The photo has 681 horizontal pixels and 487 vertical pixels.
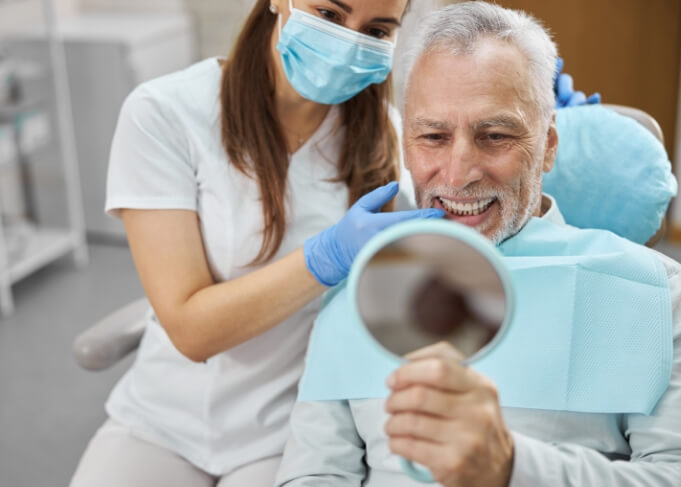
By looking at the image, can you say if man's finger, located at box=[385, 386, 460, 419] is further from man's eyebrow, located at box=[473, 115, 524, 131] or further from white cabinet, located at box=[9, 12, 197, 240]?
white cabinet, located at box=[9, 12, 197, 240]

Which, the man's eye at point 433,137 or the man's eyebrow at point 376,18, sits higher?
the man's eyebrow at point 376,18

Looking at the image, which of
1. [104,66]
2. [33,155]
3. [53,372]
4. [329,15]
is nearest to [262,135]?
[329,15]

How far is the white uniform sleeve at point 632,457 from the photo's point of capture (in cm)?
86

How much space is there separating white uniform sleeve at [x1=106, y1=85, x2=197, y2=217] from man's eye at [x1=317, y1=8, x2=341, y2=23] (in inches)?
12.2

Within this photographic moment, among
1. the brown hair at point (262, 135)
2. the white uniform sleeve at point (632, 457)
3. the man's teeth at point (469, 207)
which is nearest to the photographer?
the white uniform sleeve at point (632, 457)

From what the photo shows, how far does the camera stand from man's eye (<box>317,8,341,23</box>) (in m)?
1.32

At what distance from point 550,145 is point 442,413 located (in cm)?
62

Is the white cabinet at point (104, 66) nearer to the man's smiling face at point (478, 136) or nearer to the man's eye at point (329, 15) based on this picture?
the man's eye at point (329, 15)

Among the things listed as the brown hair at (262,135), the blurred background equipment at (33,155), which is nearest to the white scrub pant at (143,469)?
the brown hair at (262,135)

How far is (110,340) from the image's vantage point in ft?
5.13

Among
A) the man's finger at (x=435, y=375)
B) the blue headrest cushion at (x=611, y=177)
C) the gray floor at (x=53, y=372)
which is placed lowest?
the gray floor at (x=53, y=372)

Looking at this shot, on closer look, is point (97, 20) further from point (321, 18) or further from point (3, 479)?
point (321, 18)

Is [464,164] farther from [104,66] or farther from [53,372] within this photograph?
[104,66]

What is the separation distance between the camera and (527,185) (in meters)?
1.15
